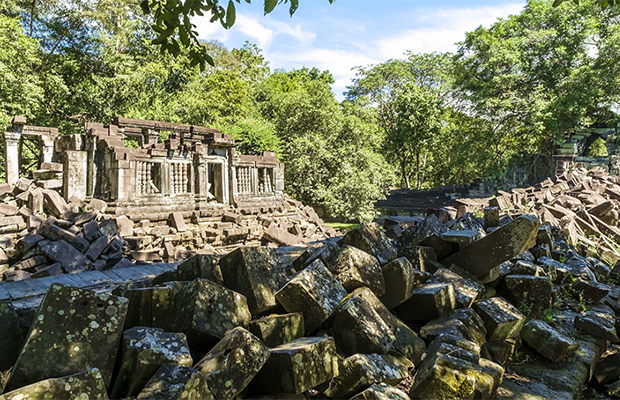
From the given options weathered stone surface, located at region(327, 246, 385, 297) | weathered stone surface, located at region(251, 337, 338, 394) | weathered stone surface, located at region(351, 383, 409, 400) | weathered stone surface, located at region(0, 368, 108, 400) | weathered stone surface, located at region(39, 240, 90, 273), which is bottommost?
weathered stone surface, located at region(39, 240, 90, 273)

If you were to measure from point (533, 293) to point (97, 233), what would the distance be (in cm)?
874

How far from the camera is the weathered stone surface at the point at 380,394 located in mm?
2020

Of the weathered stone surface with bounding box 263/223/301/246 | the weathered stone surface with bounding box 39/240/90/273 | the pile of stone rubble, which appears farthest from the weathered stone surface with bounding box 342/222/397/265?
the weathered stone surface with bounding box 263/223/301/246

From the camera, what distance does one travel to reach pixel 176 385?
173 centimetres

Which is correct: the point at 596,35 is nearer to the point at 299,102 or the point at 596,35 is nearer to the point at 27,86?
the point at 299,102

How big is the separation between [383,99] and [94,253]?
25.9 meters

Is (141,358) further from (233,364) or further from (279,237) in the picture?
(279,237)

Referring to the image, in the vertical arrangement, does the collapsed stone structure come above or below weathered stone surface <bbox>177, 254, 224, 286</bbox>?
below

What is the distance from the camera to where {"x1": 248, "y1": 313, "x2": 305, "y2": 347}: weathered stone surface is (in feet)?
7.78

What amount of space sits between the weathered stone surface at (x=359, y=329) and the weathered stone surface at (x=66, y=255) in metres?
6.76

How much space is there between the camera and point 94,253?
8078 millimetres

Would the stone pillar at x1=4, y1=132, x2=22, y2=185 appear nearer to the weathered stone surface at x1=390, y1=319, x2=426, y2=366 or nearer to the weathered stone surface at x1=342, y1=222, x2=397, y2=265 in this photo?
the weathered stone surface at x1=342, y1=222, x2=397, y2=265

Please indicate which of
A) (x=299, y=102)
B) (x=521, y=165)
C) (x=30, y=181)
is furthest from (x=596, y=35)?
(x=30, y=181)

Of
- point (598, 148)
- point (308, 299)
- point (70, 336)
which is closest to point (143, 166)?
point (308, 299)
